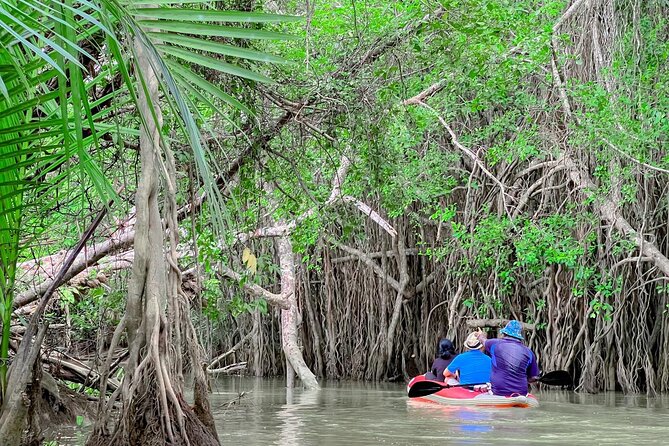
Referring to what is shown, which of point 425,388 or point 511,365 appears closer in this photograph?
point 511,365

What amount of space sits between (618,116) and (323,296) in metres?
7.43

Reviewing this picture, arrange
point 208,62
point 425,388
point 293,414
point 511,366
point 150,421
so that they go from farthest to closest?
point 425,388, point 511,366, point 293,414, point 150,421, point 208,62

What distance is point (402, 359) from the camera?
48.1 feet

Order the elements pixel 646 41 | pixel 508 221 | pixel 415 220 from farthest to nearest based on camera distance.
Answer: pixel 415 220
pixel 508 221
pixel 646 41

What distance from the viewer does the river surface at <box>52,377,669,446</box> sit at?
261 inches

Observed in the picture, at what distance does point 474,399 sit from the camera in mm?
9352

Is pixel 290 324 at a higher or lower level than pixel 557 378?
higher

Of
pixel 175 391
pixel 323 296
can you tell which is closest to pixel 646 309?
pixel 323 296

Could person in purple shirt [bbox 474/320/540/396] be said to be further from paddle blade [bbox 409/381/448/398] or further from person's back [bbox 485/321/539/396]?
paddle blade [bbox 409/381/448/398]

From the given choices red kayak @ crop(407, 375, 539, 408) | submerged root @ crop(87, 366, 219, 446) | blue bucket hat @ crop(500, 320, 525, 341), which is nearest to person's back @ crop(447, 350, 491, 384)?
red kayak @ crop(407, 375, 539, 408)

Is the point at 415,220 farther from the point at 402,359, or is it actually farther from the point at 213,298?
the point at 213,298

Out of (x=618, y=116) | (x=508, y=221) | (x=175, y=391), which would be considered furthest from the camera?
(x=508, y=221)

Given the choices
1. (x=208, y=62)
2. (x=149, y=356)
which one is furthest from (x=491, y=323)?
(x=208, y=62)

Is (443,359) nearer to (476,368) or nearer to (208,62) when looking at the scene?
(476,368)
